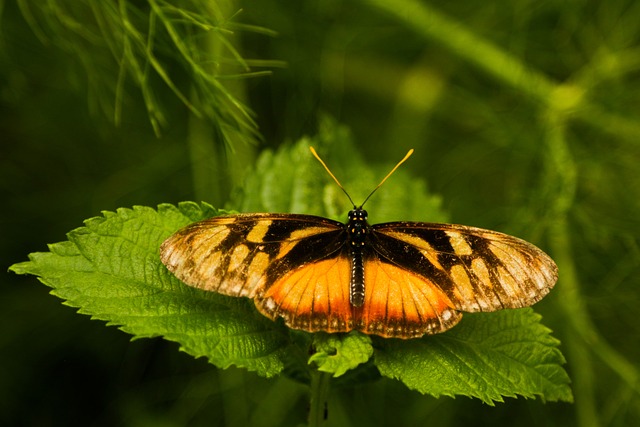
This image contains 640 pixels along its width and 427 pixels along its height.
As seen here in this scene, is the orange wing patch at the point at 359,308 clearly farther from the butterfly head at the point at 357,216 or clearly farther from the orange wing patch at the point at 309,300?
the butterfly head at the point at 357,216

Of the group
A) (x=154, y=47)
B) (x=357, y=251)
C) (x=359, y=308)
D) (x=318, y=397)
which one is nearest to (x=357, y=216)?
(x=357, y=251)

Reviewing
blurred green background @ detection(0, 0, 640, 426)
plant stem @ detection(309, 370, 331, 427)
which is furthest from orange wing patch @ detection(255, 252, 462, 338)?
blurred green background @ detection(0, 0, 640, 426)

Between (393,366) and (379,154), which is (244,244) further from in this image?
(379,154)

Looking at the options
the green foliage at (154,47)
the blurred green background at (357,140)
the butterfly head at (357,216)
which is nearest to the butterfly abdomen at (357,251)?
the butterfly head at (357,216)

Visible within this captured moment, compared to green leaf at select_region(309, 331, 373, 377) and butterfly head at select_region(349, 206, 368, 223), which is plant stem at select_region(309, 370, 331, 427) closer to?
green leaf at select_region(309, 331, 373, 377)

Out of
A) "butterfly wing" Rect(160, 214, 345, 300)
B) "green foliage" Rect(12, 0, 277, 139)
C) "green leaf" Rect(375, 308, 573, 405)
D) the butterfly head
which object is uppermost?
"green foliage" Rect(12, 0, 277, 139)

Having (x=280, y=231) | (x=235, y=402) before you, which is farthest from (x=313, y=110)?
(x=280, y=231)
